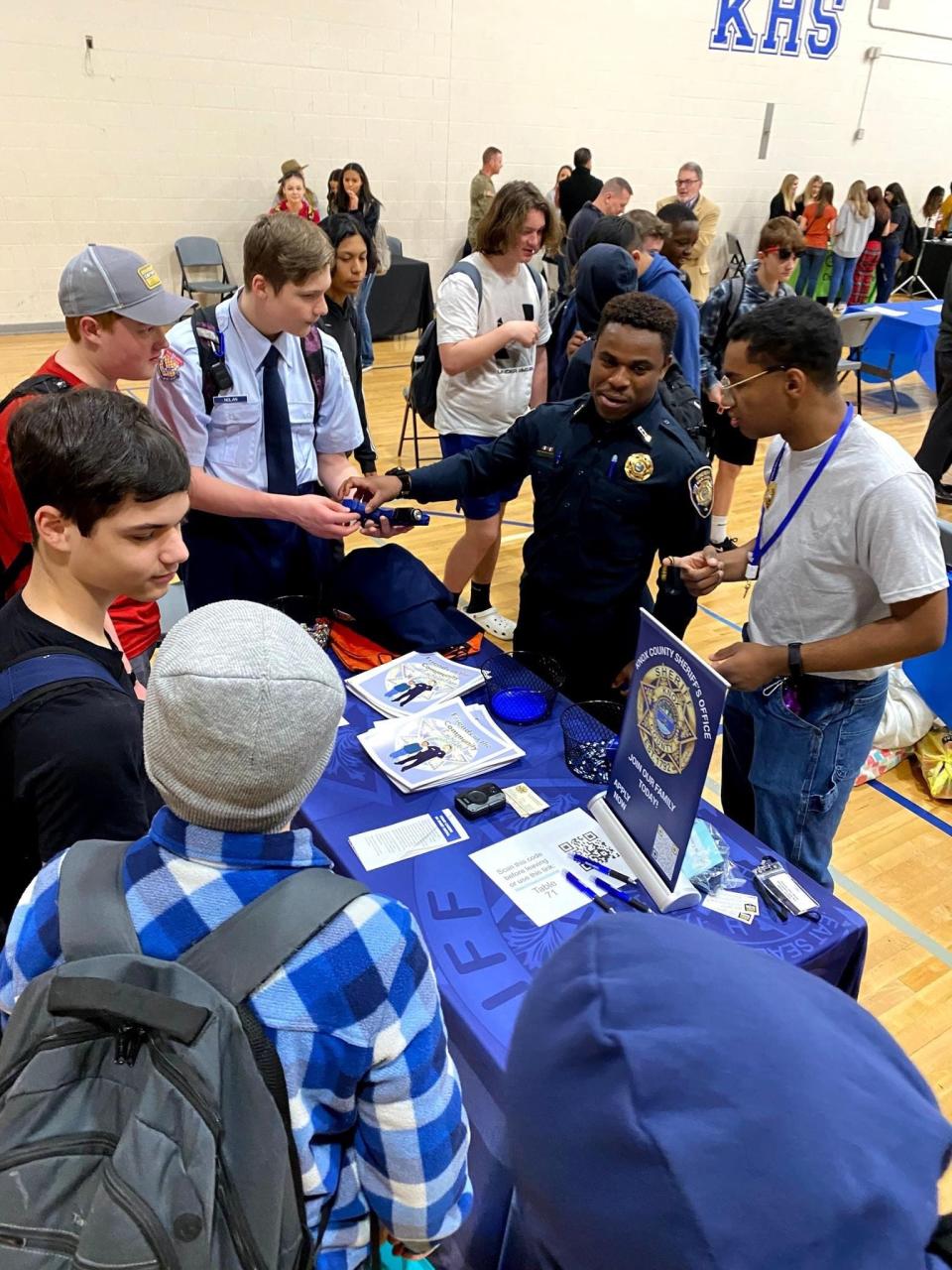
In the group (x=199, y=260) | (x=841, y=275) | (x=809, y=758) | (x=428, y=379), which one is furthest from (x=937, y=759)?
(x=841, y=275)

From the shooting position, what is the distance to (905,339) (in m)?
7.12

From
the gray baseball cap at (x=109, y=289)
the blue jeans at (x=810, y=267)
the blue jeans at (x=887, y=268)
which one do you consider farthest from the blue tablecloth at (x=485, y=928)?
the blue jeans at (x=887, y=268)

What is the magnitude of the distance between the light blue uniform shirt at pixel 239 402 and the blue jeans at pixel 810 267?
31.3 feet

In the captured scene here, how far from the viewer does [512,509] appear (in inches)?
205

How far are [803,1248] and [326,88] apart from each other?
9647 mm

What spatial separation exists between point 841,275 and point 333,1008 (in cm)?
1188

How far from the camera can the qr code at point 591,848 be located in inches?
61.7

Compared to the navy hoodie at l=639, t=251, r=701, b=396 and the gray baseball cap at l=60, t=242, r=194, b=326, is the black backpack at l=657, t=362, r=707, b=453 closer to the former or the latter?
the navy hoodie at l=639, t=251, r=701, b=396

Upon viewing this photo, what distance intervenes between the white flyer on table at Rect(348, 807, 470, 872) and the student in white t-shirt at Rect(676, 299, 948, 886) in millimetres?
657

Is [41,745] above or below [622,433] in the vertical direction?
below

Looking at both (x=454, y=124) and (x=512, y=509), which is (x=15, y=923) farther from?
(x=454, y=124)

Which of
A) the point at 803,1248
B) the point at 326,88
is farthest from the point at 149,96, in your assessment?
the point at 803,1248

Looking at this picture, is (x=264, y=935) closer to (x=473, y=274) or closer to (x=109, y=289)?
(x=109, y=289)

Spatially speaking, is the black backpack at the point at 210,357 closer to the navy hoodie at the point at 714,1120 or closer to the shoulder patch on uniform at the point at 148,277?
the shoulder patch on uniform at the point at 148,277
